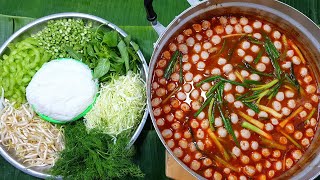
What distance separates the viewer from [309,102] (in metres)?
3.46

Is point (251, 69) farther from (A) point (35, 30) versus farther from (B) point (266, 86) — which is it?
(A) point (35, 30)

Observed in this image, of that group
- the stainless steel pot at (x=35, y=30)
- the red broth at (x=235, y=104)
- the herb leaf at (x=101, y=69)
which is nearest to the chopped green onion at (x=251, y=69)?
the red broth at (x=235, y=104)

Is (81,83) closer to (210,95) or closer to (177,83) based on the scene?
(177,83)

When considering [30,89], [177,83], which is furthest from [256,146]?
[30,89]

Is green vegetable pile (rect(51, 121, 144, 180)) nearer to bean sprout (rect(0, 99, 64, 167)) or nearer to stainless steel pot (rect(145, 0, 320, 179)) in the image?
bean sprout (rect(0, 99, 64, 167))

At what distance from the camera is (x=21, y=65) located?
12.0 ft

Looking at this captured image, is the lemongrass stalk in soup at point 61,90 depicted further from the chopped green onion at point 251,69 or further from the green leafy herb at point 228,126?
the chopped green onion at point 251,69

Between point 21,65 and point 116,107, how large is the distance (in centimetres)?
Answer: 81

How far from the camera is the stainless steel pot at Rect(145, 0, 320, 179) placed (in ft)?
10.9

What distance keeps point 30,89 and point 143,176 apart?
3.50 ft

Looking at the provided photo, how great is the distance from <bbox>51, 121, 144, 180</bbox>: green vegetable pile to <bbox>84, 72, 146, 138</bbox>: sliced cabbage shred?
85 mm

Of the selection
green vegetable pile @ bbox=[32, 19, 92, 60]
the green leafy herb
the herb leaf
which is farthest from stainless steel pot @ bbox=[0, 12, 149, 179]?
the green leafy herb

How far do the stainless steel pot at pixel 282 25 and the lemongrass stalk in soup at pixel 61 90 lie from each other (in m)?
0.59

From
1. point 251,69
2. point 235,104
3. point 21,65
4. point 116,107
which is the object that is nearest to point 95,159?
point 116,107
